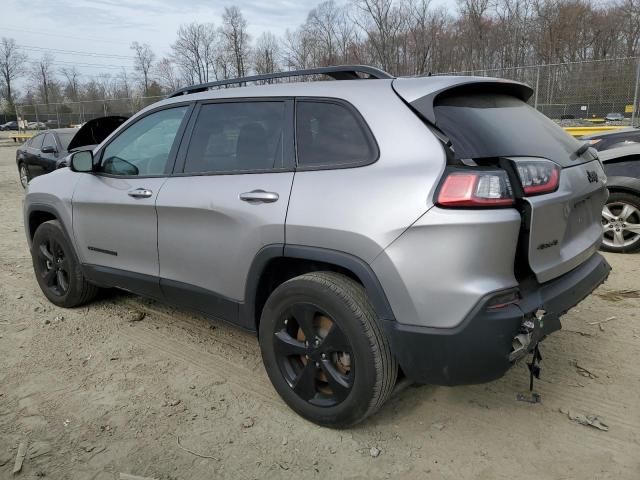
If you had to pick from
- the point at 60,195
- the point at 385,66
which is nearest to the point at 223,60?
the point at 385,66

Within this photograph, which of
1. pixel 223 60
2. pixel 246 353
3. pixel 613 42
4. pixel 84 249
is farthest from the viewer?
pixel 223 60

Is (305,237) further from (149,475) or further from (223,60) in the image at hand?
(223,60)

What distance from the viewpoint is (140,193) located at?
3.53 metres

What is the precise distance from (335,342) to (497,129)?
4.30 ft

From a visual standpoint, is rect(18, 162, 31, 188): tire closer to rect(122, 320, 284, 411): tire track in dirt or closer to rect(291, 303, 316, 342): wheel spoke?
rect(122, 320, 284, 411): tire track in dirt

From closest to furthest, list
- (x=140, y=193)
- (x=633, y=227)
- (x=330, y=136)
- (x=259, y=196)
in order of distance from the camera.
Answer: (x=330, y=136) → (x=259, y=196) → (x=140, y=193) → (x=633, y=227)

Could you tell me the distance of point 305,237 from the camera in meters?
2.61

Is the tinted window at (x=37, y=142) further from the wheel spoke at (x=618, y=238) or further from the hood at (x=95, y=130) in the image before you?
the wheel spoke at (x=618, y=238)

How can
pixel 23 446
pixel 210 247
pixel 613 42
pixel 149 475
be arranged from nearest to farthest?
pixel 149 475 → pixel 23 446 → pixel 210 247 → pixel 613 42

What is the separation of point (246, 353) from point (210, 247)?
96 cm

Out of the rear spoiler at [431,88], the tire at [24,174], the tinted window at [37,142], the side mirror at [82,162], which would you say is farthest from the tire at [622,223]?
the tire at [24,174]

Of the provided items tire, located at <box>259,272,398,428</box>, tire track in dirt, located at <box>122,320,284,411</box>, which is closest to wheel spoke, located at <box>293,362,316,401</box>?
tire, located at <box>259,272,398,428</box>

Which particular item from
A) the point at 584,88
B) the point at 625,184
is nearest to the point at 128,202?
the point at 625,184

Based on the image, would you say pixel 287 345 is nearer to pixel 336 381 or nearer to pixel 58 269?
pixel 336 381
